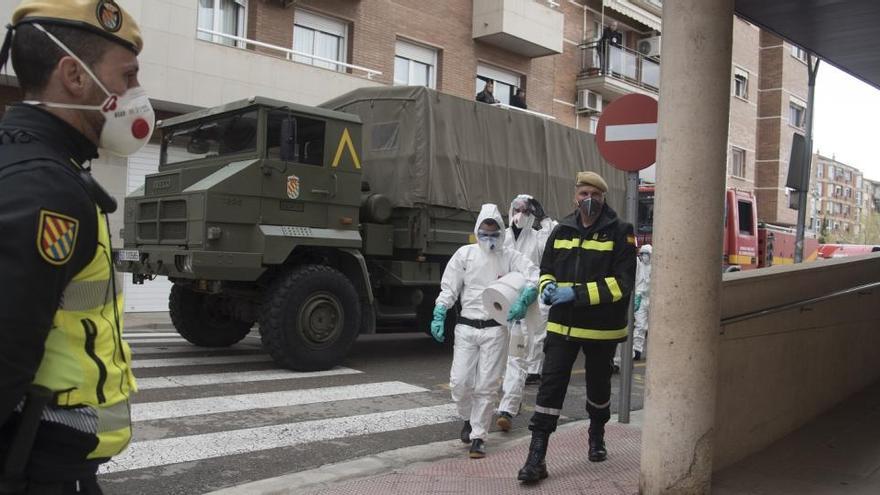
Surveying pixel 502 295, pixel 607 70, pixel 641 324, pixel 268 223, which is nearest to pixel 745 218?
pixel 641 324

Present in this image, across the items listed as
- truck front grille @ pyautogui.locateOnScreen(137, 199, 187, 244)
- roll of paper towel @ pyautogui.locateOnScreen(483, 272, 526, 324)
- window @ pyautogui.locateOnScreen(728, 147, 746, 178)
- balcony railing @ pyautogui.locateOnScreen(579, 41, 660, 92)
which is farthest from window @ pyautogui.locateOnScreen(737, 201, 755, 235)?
window @ pyautogui.locateOnScreen(728, 147, 746, 178)

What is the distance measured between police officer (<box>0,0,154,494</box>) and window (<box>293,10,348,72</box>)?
14057 mm

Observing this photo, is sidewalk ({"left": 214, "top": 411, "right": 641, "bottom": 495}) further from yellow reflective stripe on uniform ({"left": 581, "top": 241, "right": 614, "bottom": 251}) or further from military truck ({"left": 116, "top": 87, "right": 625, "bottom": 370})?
military truck ({"left": 116, "top": 87, "right": 625, "bottom": 370})

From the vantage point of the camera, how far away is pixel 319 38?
16.1 metres

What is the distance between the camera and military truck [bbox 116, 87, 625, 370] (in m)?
7.45

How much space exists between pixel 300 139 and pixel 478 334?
3784 millimetres

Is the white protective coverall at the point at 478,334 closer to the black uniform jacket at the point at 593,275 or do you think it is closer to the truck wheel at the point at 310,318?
the black uniform jacket at the point at 593,275

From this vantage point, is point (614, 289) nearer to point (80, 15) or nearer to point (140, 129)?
point (140, 129)

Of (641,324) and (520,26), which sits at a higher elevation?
(520,26)

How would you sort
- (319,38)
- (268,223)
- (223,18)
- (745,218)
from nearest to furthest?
(268,223)
(745,218)
(223,18)
(319,38)

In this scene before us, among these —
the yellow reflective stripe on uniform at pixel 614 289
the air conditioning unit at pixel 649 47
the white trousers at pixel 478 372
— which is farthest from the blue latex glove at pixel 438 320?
the air conditioning unit at pixel 649 47

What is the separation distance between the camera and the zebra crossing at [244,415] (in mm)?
4652

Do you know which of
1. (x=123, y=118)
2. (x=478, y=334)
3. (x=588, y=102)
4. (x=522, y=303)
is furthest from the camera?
(x=588, y=102)

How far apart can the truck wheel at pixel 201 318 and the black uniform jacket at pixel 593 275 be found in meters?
5.42
